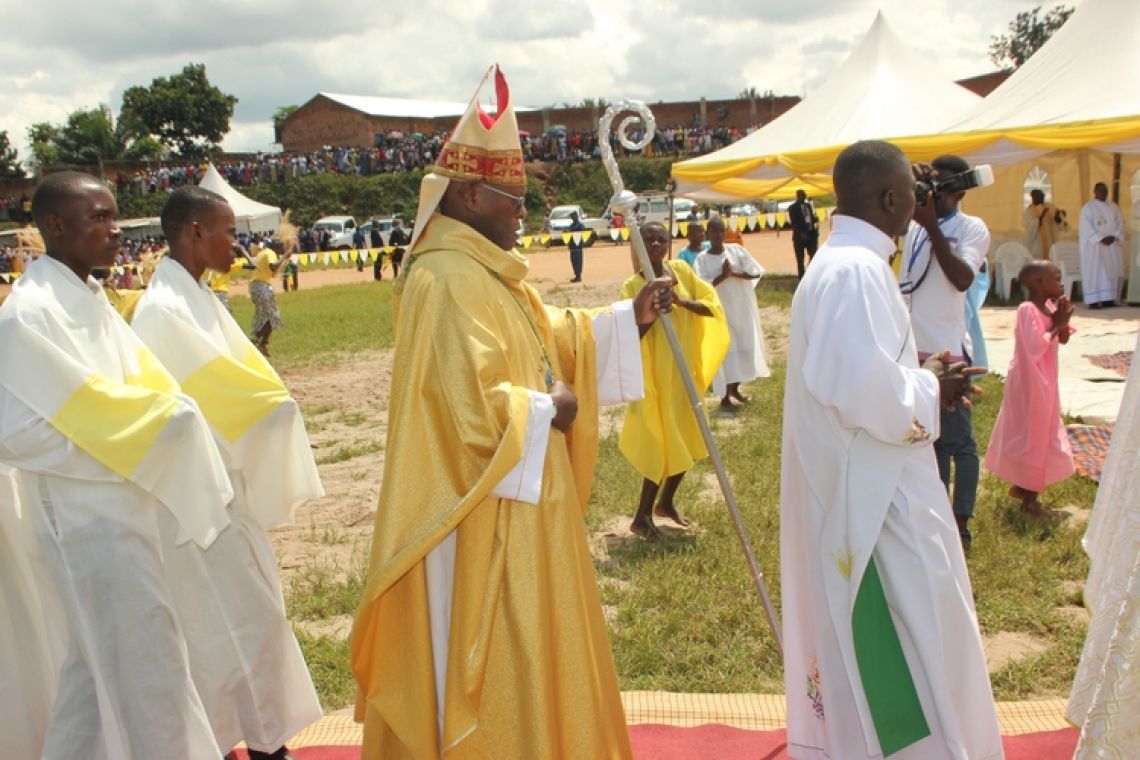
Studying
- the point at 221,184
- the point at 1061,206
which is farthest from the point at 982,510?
the point at 221,184

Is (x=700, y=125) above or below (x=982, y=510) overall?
above

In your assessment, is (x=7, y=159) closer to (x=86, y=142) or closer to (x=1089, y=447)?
(x=86, y=142)

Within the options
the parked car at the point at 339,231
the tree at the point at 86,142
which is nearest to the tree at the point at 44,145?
the tree at the point at 86,142

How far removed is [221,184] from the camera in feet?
99.1

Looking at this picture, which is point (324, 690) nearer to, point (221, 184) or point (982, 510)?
point (982, 510)

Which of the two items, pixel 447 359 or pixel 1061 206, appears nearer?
pixel 447 359

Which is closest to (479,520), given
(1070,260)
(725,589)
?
(725,589)

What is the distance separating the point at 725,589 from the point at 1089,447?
361 centimetres

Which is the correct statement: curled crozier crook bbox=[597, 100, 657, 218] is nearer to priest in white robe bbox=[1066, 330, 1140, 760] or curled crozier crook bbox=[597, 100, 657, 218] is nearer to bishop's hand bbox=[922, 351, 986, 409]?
bishop's hand bbox=[922, 351, 986, 409]

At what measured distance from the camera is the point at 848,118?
671 inches

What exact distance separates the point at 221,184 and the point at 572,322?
96.1 feet

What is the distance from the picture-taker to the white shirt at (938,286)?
17.0 ft

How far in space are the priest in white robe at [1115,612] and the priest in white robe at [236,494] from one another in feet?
8.75

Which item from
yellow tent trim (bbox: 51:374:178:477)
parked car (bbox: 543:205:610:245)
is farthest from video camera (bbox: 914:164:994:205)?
parked car (bbox: 543:205:610:245)
